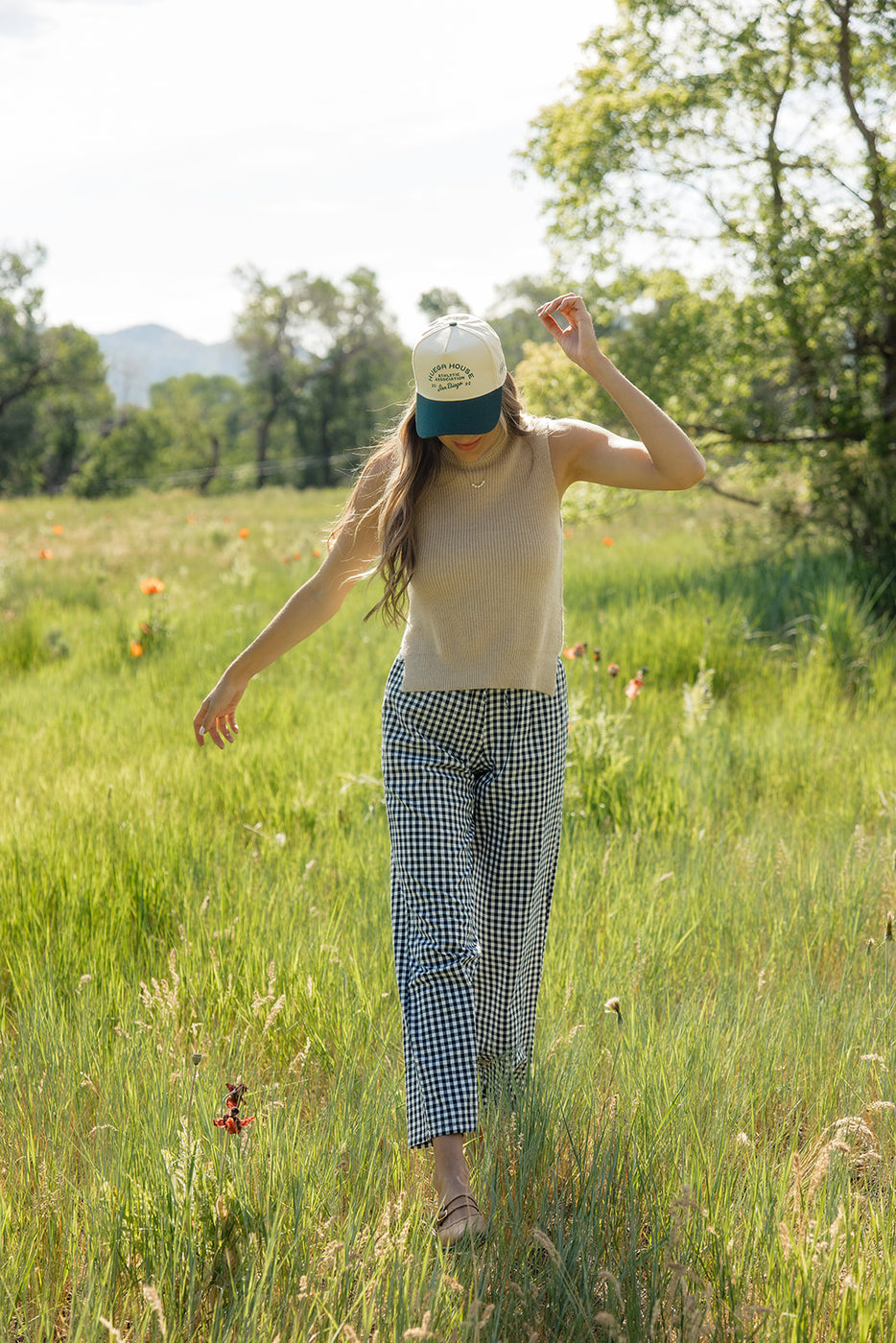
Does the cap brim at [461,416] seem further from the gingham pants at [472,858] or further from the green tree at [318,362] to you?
the green tree at [318,362]

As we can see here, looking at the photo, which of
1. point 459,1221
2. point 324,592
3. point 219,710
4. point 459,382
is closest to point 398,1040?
point 459,1221

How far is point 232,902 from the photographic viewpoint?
3.34 m

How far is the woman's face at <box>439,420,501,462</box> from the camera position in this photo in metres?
2.40

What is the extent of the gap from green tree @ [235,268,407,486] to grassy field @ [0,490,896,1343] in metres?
51.0

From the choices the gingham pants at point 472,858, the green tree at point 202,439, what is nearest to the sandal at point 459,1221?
the gingham pants at point 472,858

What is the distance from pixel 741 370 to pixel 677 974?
30.9 ft

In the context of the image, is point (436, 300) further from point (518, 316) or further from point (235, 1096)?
point (235, 1096)

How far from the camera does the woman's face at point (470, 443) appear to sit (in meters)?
2.40

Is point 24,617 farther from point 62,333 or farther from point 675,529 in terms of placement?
point 62,333

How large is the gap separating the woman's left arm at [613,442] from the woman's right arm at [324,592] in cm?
49

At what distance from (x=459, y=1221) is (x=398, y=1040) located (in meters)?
0.71

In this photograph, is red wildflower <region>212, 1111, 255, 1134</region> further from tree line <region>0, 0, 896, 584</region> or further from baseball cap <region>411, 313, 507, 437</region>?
tree line <region>0, 0, 896, 584</region>

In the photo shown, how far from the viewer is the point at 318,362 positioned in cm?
5756

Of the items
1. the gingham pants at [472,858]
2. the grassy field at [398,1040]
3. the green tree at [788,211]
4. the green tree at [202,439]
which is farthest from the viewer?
the green tree at [202,439]
